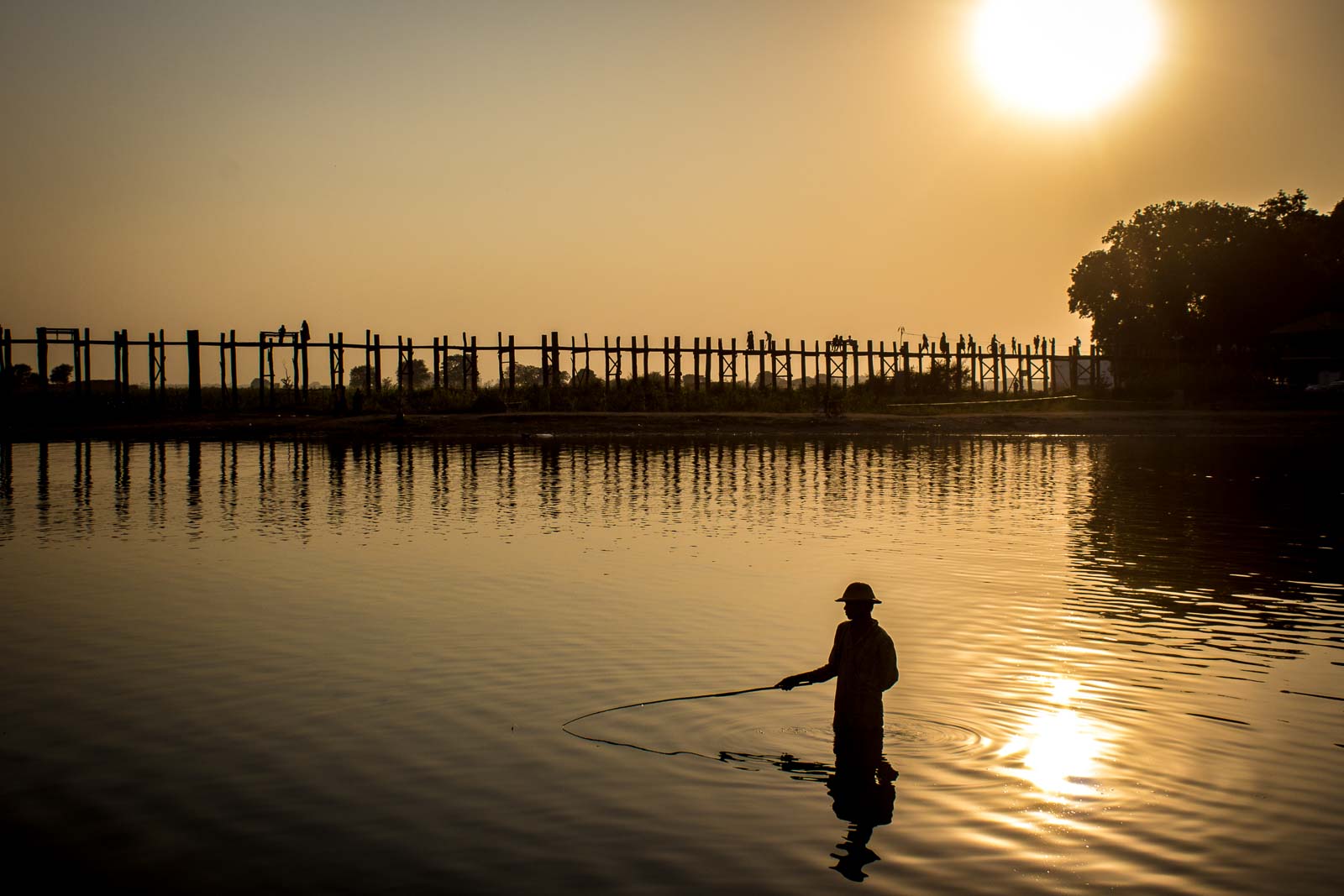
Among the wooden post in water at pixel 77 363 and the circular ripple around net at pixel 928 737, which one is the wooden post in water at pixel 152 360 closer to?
the wooden post in water at pixel 77 363

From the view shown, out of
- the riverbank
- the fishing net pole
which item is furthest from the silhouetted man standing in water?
the riverbank

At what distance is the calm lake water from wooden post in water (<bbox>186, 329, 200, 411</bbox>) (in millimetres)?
39449

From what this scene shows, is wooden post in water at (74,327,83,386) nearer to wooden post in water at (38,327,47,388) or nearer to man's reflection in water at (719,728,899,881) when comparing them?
wooden post in water at (38,327,47,388)

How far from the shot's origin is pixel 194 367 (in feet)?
210

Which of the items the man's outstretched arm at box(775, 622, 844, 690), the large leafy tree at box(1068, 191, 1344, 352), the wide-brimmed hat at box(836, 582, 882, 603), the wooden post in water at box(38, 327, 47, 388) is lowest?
the man's outstretched arm at box(775, 622, 844, 690)

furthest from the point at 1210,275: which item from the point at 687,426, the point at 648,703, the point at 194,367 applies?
the point at 648,703

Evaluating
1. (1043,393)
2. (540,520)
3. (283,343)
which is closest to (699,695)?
(540,520)

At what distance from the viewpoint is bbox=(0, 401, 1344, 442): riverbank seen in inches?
2226

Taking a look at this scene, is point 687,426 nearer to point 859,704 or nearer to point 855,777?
point 859,704

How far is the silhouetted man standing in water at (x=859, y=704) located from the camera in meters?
9.20

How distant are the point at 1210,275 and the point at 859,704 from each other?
76.1m

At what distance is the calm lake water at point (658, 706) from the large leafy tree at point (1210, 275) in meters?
56.7

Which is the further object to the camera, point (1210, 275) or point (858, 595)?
point (1210, 275)

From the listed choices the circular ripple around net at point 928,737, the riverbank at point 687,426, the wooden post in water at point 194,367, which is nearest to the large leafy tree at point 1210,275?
the riverbank at point 687,426
